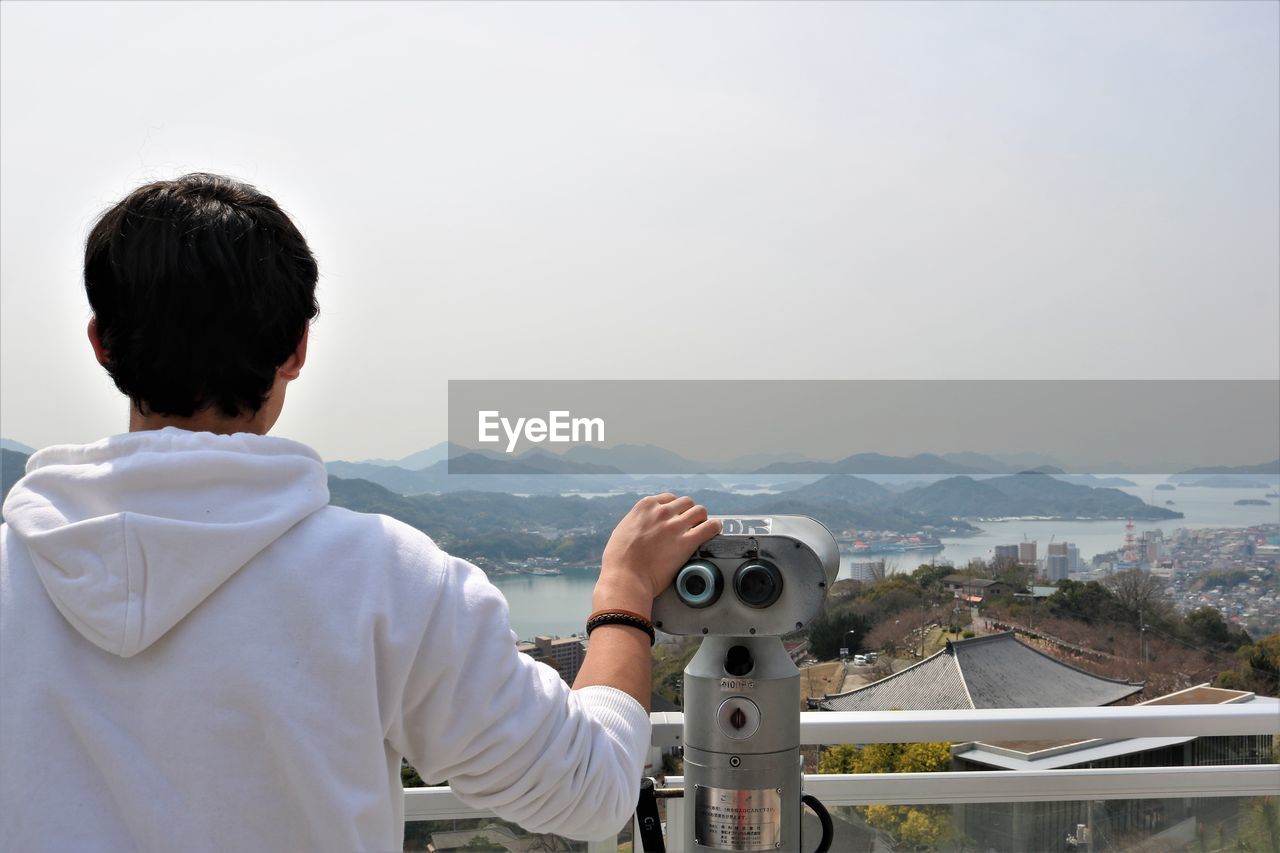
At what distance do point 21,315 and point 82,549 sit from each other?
9.27 feet

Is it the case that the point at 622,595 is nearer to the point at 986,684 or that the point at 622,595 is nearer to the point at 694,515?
the point at 694,515

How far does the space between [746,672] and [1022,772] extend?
0.69m

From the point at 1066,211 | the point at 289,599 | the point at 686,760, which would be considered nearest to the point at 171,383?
the point at 289,599

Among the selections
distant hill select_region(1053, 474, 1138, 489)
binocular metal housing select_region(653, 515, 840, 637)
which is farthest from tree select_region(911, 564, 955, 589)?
binocular metal housing select_region(653, 515, 840, 637)

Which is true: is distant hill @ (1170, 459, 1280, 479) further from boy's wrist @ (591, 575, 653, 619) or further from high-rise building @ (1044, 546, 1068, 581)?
boy's wrist @ (591, 575, 653, 619)

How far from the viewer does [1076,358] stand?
13.7 feet

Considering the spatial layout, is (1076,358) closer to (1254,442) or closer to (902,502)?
(1254,442)

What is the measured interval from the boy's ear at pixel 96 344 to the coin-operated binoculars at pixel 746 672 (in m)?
0.64

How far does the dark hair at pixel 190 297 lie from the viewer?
66 centimetres

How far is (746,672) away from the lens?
1.21 m

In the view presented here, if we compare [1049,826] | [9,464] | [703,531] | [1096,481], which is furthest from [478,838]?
[1096,481]

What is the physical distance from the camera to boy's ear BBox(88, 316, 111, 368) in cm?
69

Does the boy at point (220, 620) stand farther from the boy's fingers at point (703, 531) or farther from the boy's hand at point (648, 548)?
the boy's fingers at point (703, 531)

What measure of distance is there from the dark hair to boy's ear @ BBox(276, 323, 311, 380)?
0.01 m
